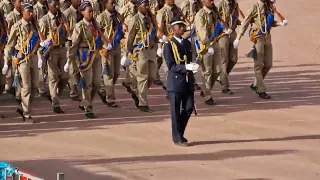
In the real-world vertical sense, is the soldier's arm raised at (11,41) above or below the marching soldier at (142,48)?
above

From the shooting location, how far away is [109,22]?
16219mm

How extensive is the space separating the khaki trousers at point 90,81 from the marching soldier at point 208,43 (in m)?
1.94

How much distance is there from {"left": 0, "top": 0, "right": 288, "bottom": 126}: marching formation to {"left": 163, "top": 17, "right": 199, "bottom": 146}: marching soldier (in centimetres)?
91

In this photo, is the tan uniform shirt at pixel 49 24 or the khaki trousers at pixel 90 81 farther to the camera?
the tan uniform shirt at pixel 49 24

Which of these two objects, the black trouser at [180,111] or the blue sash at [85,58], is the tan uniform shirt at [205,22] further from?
the black trouser at [180,111]

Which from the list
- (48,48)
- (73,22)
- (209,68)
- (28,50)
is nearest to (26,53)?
(28,50)

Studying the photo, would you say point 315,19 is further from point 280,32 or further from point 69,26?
point 69,26

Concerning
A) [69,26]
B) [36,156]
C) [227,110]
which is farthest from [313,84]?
[36,156]

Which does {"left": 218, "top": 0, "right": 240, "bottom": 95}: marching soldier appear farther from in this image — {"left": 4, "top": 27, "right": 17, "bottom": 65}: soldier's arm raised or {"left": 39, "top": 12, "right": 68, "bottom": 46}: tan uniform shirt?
{"left": 4, "top": 27, "right": 17, "bottom": 65}: soldier's arm raised

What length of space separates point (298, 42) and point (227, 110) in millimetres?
9571

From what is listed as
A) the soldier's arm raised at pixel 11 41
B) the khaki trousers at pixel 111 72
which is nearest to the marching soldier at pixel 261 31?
the khaki trousers at pixel 111 72

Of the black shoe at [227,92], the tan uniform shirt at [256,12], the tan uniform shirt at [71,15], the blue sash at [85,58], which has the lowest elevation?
the black shoe at [227,92]

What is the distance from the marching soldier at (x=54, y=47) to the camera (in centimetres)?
1566

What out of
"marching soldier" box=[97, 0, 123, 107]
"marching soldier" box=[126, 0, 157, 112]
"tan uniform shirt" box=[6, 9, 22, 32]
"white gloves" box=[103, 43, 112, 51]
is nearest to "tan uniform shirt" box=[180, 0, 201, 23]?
"marching soldier" box=[97, 0, 123, 107]
